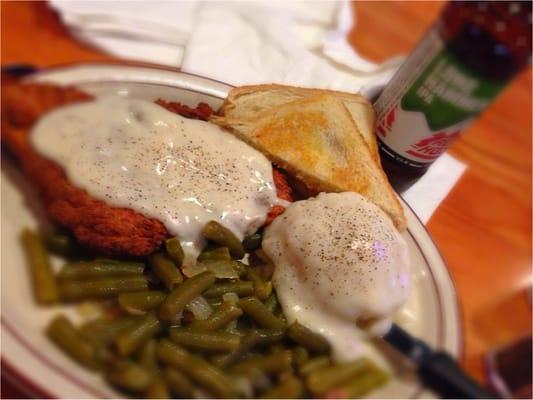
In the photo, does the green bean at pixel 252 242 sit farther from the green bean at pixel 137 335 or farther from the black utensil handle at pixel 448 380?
the black utensil handle at pixel 448 380

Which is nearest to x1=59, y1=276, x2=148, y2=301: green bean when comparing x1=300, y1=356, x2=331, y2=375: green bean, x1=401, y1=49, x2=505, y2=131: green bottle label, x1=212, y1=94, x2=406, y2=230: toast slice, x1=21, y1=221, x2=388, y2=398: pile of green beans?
x1=21, y1=221, x2=388, y2=398: pile of green beans

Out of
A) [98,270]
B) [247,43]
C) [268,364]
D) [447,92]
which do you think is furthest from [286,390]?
[247,43]

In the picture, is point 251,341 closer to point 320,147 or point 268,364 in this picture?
point 268,364

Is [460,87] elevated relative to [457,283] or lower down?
elevated

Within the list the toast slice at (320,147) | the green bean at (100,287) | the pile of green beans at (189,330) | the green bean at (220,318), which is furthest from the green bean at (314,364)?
the toast slice at (320,147)

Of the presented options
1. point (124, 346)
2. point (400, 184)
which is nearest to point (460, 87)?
point (400, 184)

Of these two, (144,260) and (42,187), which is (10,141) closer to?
(42,187)

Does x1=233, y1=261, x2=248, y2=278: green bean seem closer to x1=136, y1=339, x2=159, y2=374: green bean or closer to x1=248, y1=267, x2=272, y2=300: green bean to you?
x1=248, y1=267, x2=272, y2=300: green bean
